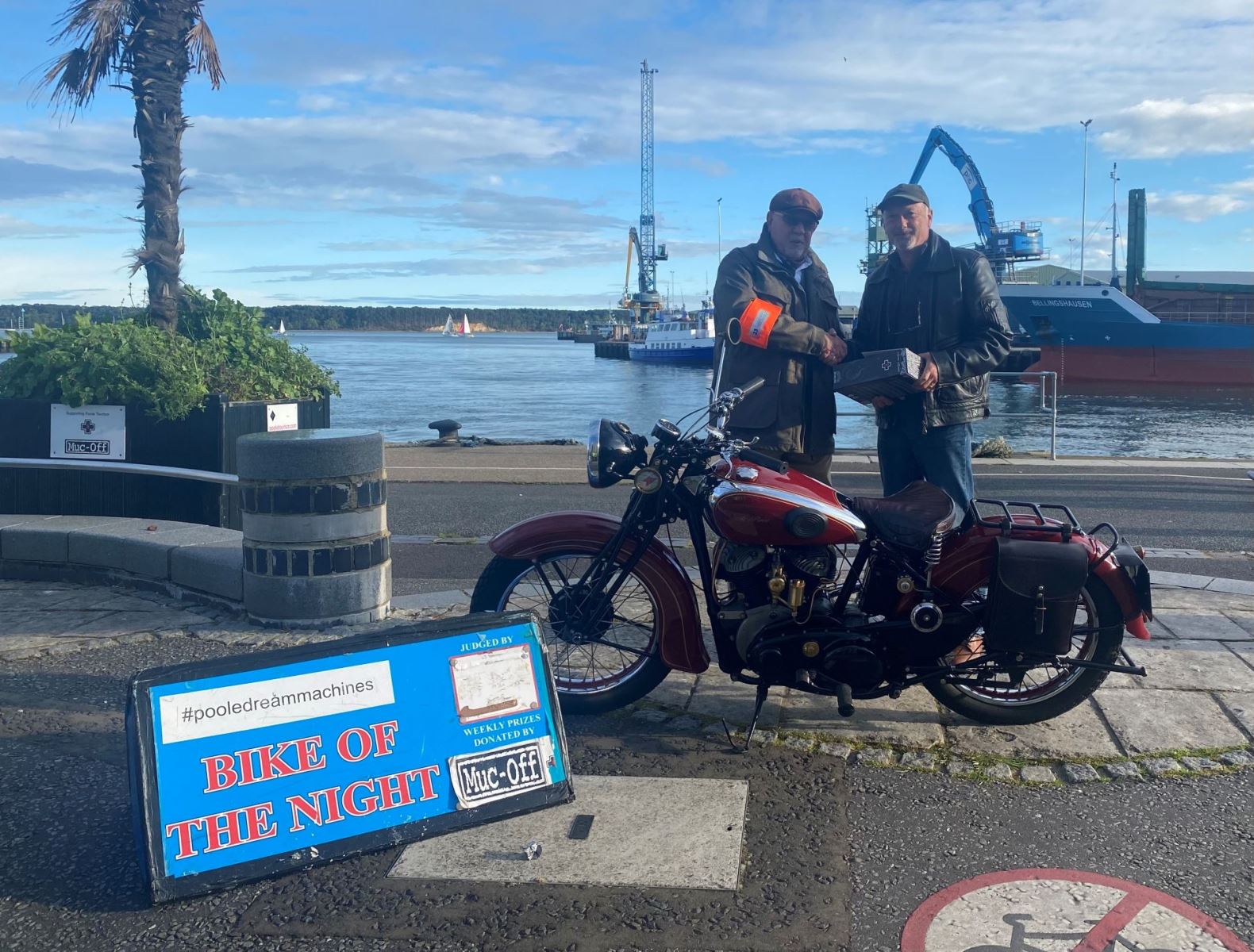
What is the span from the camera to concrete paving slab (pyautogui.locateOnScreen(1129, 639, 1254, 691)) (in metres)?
4.52

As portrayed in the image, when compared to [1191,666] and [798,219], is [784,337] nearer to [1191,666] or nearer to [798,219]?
[798,219]

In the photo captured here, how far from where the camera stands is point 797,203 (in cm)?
458

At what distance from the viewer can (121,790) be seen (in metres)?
3.66

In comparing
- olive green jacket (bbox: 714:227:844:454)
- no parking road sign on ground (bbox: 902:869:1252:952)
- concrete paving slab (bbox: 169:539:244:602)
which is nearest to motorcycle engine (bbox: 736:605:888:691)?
no parking road sign on ground (bbox: 902:869:1252:952)

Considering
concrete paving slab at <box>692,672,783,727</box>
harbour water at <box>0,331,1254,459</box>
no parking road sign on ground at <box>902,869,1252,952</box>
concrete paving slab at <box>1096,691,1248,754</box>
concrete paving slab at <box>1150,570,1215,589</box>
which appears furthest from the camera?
harbour water at <box>0,331,1254,459</box>

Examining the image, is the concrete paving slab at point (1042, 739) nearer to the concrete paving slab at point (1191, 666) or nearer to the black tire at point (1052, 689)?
the black tire at point (1052, 689)

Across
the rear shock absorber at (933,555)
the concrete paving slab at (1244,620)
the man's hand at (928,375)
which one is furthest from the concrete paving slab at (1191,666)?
the man's hand at (928,375)

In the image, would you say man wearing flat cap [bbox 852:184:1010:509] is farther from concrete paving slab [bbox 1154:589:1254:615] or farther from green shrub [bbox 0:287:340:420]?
green shrub [bbox 0:287:340:420]

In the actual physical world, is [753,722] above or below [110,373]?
below

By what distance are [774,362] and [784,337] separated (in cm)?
19

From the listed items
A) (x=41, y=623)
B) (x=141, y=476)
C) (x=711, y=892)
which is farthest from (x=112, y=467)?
(x=711, y=892)

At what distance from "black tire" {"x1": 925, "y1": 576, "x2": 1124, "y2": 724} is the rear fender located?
0.26ft

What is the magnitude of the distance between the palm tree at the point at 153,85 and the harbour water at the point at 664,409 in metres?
6.63

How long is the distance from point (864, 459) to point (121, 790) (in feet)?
38.1
